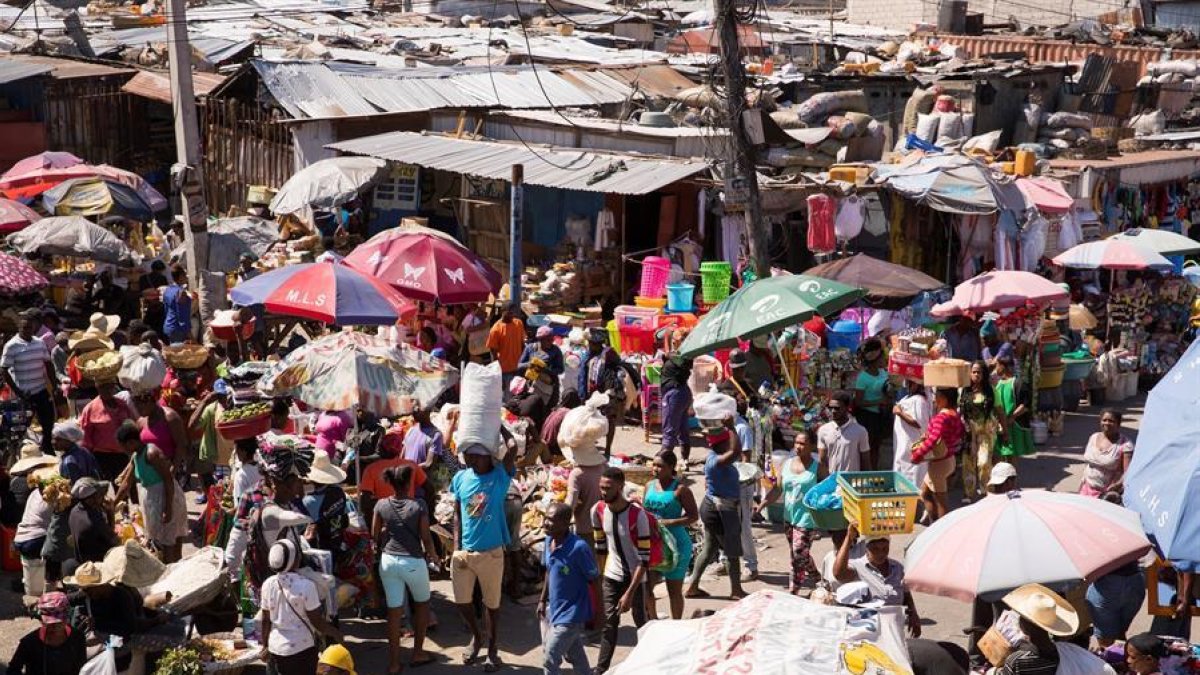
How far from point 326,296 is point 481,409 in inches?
125

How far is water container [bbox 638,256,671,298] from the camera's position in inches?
723

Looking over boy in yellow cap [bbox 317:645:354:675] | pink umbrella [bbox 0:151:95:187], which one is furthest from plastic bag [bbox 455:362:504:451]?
pink umbrella [bbox 0:151:95:187]

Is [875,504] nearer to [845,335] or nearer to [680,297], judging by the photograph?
[845,335]

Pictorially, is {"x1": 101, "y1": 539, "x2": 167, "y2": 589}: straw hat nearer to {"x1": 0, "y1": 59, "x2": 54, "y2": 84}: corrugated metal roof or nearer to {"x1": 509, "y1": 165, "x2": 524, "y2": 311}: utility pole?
{"x1": 509, "y1": 165, "x2": 524, "y2": 311}: utility pole

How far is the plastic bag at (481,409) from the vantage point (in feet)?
33.9

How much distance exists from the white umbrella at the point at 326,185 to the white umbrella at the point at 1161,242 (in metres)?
10.1

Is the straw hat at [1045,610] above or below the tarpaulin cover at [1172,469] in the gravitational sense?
below

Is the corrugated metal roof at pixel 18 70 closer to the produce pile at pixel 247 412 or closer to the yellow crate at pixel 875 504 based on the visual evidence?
the produce pile at pixel 247 412

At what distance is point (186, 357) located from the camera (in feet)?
44.6

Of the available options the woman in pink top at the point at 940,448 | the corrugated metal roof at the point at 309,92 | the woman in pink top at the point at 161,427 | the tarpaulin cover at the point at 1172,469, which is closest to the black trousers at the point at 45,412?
the woman in pink top at the point at 161,427

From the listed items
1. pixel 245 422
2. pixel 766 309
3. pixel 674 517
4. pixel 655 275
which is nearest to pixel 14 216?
pixel 655 275

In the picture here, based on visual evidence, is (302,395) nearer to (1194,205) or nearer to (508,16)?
(1194,205)

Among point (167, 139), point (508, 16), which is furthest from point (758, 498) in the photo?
point (508, 16)

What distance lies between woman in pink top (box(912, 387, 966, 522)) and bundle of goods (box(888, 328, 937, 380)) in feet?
3.70
